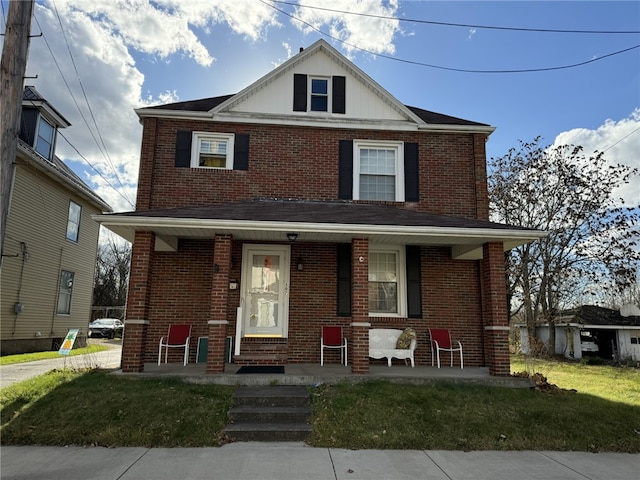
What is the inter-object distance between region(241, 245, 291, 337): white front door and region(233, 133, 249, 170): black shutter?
6.56ft

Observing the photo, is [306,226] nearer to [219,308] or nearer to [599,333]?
[219,308]

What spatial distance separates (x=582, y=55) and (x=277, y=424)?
1136 cm

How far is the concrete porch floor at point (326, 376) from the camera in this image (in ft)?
22.8

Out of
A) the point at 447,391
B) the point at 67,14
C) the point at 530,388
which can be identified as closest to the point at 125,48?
the point at 67,14

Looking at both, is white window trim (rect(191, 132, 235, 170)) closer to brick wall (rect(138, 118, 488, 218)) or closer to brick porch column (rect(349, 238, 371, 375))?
brick wall (rect(138, 118, 488, 218))

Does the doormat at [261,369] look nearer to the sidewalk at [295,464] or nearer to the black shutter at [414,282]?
the sidewalk at [295,464]

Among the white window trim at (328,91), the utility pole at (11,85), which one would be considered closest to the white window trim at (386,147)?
the white window trim at (328,91)

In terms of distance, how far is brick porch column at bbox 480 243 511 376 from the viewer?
303 inches

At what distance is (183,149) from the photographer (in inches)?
376

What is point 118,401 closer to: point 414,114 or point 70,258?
point 414,114

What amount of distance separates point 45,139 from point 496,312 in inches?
649

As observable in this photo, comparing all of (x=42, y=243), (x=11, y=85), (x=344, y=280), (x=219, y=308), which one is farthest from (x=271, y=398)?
(x=42, y=243)

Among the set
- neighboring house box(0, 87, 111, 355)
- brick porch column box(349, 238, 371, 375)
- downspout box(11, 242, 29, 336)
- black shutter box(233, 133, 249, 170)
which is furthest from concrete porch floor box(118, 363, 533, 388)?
neighboring house box(0, 87, 111, 355)

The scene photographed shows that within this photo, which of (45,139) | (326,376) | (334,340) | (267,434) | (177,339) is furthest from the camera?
(45,139)
